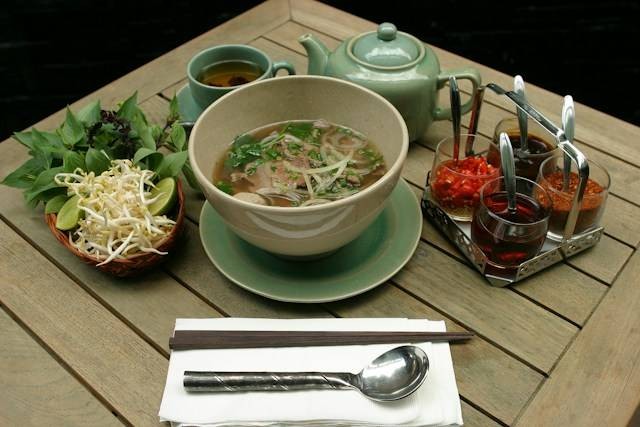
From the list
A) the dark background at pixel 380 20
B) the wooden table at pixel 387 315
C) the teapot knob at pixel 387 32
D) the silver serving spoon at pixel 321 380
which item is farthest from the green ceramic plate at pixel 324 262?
the dark background at pixel 380 20

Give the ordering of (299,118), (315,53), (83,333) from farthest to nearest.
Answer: (315,53)
(299,118)
(83,333)

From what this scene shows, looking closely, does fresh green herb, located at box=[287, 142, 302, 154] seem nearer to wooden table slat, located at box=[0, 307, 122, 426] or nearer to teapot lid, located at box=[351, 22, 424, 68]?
teapot lid, located at box=[351, 22, 424, 68]

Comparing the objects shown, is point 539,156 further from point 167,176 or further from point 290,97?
point 167,176

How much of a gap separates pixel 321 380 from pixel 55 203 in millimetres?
543

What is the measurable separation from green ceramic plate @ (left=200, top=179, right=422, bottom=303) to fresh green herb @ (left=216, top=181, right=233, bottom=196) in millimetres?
79

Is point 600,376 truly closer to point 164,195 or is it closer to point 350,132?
point 350,132

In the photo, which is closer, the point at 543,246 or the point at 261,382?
the point at 261,382

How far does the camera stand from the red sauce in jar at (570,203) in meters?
1.07

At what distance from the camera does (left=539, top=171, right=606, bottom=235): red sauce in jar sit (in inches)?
42.1

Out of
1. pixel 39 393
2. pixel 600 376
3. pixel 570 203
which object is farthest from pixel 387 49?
pixel 39 393

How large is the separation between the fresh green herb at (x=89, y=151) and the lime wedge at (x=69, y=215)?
56mm

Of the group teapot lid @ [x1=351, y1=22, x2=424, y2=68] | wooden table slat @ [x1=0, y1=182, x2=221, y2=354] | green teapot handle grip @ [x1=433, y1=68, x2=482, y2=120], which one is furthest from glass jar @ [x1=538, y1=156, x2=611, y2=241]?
wooden table slat @ [x1=0, y1=182, x2=221, y2=354]

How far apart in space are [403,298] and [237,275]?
259mm

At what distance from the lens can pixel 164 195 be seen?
1099 mm
